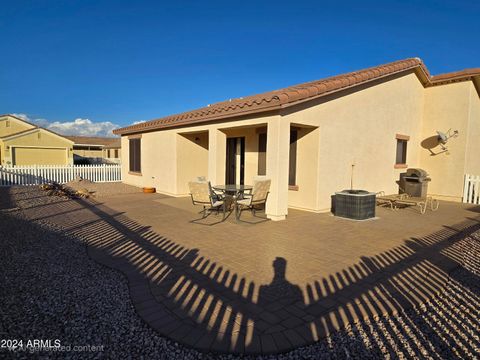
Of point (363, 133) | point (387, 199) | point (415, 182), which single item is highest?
point (363, 133)

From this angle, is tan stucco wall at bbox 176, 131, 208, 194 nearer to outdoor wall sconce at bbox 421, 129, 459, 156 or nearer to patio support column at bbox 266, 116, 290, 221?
patio support column at bbox 266, 116, 290, 221

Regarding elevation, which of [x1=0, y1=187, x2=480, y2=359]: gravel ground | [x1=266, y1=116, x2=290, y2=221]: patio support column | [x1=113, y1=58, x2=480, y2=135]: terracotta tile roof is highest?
[x1=113, y1=58, x2=480, y2=135]: terracotta tile roof

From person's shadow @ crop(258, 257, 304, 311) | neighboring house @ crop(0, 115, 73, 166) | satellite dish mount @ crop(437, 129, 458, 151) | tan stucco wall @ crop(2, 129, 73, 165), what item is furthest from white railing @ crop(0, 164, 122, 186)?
satellite dish mount @ crop(437, 129, 458, 151)

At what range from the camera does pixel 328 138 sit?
8.80m

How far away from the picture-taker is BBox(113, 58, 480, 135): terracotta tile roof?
729 cm

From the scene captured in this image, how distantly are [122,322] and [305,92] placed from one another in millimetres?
6557

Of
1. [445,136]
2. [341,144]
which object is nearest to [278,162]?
[341,144]

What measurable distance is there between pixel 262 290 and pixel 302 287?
1.79 ft

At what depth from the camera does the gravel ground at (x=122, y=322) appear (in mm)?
2518

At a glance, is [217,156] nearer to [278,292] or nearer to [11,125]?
[278,292]

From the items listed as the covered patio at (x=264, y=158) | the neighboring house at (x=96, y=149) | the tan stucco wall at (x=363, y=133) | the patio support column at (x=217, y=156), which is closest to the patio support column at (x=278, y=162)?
the covered patio at (x=264, y=158)

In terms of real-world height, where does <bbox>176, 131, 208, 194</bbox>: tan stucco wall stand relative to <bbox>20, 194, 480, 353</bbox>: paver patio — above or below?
above

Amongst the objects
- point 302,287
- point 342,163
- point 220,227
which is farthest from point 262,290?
point 342,163

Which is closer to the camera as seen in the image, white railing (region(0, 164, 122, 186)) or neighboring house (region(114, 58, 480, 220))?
neighboring house (region(114, 58, 480, 220))
